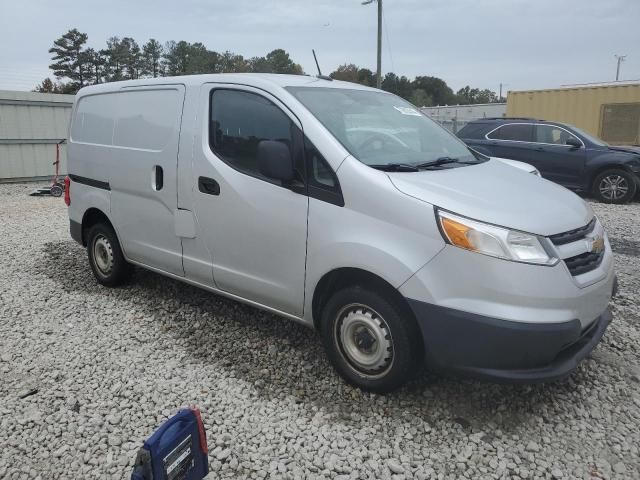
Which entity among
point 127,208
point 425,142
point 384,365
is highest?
point 425,142

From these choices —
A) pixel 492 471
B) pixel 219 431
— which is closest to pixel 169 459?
pixel 219 431

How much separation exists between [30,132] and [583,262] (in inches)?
528

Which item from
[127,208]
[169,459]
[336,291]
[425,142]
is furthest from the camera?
[127,208]

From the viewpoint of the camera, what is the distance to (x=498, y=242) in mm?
2486

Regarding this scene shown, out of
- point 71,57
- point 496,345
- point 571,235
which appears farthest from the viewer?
point 71,57

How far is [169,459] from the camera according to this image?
185 centimetres

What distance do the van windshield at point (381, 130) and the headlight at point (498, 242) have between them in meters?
0.62

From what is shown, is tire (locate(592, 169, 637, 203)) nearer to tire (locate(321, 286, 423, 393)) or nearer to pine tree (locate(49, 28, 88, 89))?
tire (locate(321, 286, 423, 393))

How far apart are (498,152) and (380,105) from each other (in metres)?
7.71

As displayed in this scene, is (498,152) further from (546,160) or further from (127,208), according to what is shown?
(127,208)

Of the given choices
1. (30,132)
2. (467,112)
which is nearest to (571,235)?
(30,132)

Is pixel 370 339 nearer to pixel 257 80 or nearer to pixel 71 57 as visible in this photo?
pixel 257 80

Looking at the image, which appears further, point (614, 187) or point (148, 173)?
point (614, 187)

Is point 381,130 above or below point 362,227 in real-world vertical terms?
above
